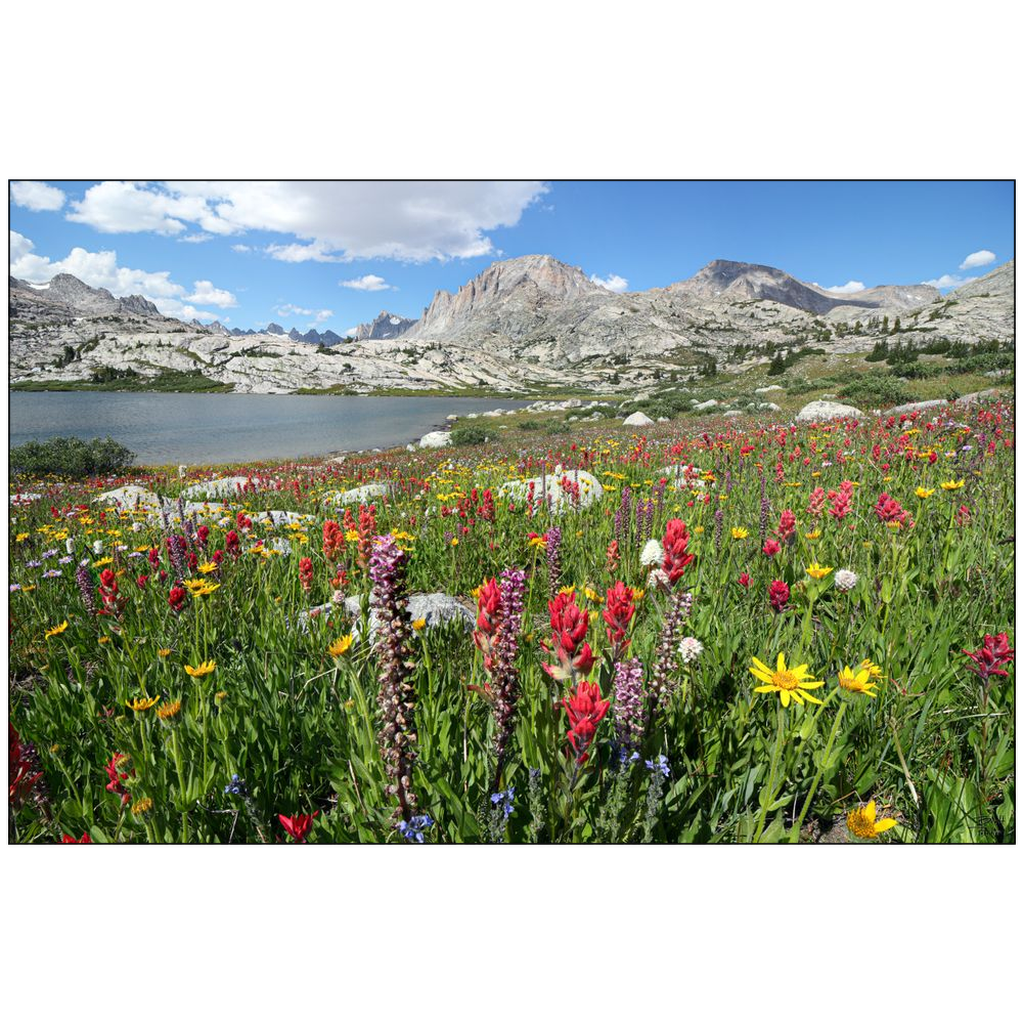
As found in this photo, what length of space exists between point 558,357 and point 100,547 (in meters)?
165

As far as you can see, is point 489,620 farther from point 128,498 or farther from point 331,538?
point 128,498

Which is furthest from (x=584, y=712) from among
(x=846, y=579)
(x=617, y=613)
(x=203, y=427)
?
(x=203, y=427)

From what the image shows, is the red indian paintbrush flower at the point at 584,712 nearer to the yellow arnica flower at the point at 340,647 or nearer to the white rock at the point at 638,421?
the yellow arnica flower at the point at 340,647

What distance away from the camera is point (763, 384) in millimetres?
34500

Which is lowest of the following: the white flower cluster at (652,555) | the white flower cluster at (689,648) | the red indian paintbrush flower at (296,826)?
the red indian paintbrush flower at (296,826)

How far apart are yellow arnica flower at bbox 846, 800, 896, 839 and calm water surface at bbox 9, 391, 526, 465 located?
16.2 feet

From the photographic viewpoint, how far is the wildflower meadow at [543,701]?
1.81 m

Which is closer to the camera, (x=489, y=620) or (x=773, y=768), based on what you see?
(x=773, y=768)

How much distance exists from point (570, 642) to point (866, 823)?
4.56ft

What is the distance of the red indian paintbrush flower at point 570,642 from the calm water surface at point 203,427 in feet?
12.4

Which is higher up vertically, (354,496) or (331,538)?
(354,496)

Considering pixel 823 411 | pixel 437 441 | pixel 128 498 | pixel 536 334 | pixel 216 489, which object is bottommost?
pixel 128 498

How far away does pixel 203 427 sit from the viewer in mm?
31109

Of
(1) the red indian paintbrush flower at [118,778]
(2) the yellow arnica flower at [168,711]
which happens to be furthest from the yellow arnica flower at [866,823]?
(1) the red indian paintbrush flower at [118,778]
